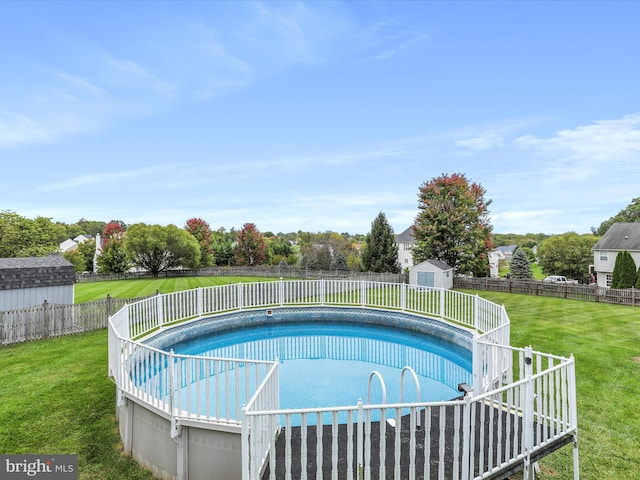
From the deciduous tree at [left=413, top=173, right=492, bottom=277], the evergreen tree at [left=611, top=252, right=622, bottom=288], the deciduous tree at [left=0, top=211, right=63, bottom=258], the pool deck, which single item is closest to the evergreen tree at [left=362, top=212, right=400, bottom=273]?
the deciduous tree at [left=413, top=173, right=492, bottom=277]

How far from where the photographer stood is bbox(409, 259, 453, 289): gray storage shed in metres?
20.6

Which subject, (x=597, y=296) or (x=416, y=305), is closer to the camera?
(x=416, y=305)

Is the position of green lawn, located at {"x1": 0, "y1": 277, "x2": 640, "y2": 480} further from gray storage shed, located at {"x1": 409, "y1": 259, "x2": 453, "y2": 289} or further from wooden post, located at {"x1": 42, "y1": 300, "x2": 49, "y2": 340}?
gray storage shed, located at {"x1": 409, "y1": 259, "x2": 453, "y2": 289}

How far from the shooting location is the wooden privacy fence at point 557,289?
15678 mm

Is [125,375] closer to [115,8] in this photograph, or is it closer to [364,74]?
[115,8]

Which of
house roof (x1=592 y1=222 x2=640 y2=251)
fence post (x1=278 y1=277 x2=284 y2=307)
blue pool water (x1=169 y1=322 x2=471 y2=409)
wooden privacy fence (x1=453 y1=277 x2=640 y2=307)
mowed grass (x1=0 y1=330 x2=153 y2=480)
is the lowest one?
blue pool water (x1=169 y1=322 x2=471 y2=409)

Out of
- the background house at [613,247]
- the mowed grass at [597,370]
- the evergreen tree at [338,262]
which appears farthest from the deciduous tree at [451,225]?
the evergreen tree at [338,262]

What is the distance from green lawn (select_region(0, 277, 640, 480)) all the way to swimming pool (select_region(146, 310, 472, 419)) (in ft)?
4.61

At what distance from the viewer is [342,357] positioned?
32.4 ft

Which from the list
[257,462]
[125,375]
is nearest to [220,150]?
[125,375]

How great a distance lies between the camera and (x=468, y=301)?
10.8 meters

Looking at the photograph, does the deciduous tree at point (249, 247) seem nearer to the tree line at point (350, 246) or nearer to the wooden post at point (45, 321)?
the tree line at point (350, 246)

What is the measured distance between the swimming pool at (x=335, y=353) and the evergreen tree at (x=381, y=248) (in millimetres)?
17646

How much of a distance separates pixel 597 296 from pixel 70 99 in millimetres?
24549
